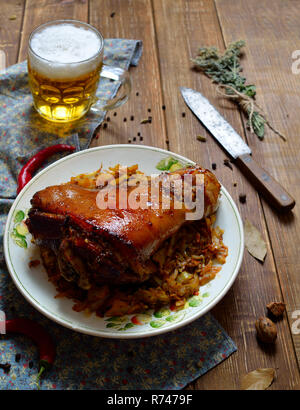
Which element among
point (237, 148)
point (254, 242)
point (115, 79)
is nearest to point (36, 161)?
point (115, 79)

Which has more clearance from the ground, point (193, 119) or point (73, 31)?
point (73, 31)

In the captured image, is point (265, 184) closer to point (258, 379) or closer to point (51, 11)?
point (258, 379)

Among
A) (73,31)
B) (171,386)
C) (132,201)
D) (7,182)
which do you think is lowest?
(171,386)

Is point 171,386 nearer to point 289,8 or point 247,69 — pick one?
point 247,69

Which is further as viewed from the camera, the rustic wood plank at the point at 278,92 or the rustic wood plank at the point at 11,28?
the rustic wood plank at the point at 11,28

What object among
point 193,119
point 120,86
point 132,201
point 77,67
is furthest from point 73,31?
point 132,201

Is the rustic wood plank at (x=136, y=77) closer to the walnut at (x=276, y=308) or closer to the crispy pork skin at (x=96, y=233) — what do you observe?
the crispy pork skin at (x=96, y=233)

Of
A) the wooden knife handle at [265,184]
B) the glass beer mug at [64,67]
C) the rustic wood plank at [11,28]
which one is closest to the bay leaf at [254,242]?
the wooden knife handle at [265,184]
